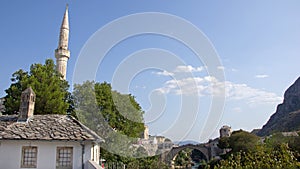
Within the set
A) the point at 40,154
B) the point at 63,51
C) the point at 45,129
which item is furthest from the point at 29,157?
the point at 63,51

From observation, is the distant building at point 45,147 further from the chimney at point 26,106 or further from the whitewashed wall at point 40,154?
the chimney at point 26,106

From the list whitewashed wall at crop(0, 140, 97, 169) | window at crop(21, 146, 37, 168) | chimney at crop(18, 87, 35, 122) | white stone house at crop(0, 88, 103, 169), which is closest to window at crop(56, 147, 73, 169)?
white stone house at crop(0, 88, 103, 169)

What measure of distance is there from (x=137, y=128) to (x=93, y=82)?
19.1ft

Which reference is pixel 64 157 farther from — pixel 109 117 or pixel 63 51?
pixel 63 51

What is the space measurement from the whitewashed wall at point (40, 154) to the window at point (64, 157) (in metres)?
0.17

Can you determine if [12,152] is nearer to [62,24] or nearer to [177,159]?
[62,24]

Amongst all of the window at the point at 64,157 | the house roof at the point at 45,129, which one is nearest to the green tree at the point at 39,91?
the house roof at the point at 45,129

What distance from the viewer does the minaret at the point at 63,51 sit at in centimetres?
3384

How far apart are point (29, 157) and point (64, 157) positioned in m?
1.79

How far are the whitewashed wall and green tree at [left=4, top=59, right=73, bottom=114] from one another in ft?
25.2

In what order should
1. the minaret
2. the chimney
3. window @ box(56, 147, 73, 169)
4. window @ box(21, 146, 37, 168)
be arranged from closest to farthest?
1. window @ box(21, 146, 37, 168)
2. window @ box(56, 147, 73, 169)
3. the chimney
4. the minaret

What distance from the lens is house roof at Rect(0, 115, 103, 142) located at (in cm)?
1471

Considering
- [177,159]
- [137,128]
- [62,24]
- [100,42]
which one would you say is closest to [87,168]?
[100,42]

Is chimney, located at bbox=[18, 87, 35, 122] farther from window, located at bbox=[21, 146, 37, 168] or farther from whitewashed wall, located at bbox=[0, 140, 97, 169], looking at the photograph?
window, located at bbox=[21, 146, 37, 168]
